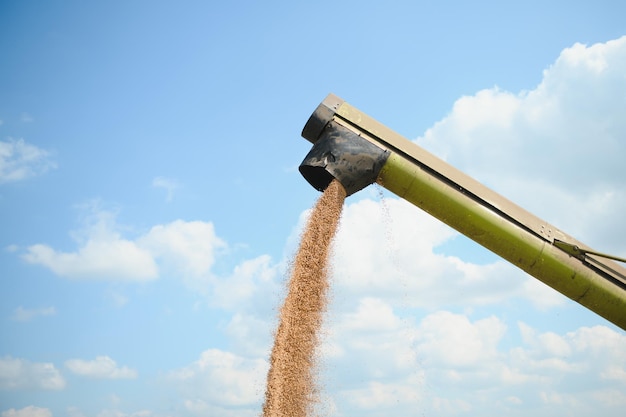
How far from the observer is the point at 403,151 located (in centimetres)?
666

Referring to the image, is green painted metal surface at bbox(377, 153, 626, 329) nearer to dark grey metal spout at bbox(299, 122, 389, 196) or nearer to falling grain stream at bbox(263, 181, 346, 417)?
dark grey metal spout at bbox(299, 122, 389, 196)

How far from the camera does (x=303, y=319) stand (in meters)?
6.16

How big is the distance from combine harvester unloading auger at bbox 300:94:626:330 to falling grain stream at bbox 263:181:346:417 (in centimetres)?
36

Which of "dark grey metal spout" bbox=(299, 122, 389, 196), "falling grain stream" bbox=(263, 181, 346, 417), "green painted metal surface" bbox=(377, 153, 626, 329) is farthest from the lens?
"green painted metal surface" bbox=(377, 153, 626, 329)

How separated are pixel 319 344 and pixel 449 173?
7.20ft

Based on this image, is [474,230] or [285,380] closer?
[285,380]

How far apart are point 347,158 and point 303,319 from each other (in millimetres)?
1657

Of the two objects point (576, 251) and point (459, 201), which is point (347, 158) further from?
point (576, 251)

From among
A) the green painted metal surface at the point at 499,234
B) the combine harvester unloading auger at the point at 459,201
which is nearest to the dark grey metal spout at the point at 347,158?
the combine harvester unloading auger at the point at 459,201

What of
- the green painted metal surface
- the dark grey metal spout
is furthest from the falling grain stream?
the green painted metal surface

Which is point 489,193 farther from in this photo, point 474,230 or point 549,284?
point 549,284

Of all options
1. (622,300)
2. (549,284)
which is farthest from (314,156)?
(622,300)

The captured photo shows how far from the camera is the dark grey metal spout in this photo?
6539 mm

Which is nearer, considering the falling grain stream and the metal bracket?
the falling grain stream
